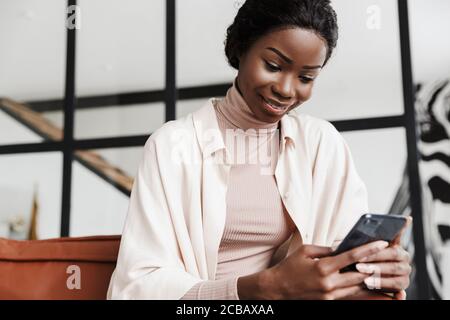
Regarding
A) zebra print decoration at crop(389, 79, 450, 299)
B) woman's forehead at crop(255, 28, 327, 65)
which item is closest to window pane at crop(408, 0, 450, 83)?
zebra print decoration at crop(389, 79, 450, 299)

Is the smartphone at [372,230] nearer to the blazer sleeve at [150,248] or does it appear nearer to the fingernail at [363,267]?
the fingernail at [363,267]

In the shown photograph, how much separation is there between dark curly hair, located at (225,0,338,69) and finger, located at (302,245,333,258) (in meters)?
0.42

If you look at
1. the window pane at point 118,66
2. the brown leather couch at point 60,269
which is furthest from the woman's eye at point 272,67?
the window pane at point 118,66

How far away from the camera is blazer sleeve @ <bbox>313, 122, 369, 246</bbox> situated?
1024 mm

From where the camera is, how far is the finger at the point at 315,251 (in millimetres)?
786

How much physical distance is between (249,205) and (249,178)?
2.4 inches

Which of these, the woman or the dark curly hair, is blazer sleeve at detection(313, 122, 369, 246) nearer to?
the woman

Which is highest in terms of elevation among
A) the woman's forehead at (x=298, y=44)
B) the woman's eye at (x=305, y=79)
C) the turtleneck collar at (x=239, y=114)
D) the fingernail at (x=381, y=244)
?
the woman's forehead at (x=298, y=44)

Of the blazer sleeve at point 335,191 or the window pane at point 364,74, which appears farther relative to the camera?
the window pane at point 364,74

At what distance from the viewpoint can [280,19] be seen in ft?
3.22

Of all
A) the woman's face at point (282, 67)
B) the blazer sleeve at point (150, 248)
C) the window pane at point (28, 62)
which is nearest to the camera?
the blazer sleeve at point (150, 248)

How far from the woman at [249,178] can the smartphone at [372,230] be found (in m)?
0.12

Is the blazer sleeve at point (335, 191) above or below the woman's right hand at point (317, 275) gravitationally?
above
